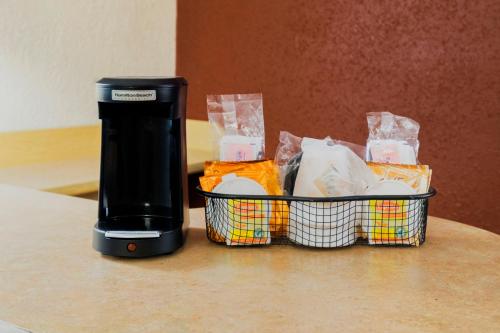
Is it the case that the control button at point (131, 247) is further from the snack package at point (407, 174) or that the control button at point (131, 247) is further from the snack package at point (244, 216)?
the snack package at point (407, 174)

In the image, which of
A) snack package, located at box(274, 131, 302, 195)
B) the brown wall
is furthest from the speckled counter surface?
the brown wall

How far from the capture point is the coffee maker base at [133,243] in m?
1.09

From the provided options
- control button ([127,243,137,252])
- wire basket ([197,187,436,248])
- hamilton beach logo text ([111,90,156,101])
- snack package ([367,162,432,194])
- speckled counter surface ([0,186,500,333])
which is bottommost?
speckled counter surface ([0,186,500,333])

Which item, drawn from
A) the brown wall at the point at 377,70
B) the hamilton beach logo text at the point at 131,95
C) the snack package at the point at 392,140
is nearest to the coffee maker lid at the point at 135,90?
the hamilton beach logo text at the point at 131,95

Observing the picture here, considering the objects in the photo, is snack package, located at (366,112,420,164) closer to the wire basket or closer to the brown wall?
the wire basket

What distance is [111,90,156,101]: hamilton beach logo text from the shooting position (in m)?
1.09

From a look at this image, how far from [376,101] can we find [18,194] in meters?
1.32

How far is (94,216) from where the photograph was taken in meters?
1.40

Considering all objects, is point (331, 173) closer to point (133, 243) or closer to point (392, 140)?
point (392, 140)

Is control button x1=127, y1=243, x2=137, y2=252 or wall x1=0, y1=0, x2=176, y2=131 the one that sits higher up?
wall x1=0, y1=0, x2=176, y2=131

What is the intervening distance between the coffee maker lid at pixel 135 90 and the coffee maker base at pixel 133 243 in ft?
0.73

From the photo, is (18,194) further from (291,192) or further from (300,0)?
(300,0)

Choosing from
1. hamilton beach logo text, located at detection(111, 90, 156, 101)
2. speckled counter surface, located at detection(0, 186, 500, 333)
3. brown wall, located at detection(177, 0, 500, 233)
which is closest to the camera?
speckled counter surface, located at detection(0, 186, 500, 333)

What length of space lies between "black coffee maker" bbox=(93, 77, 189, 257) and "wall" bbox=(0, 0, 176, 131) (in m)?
1.36
